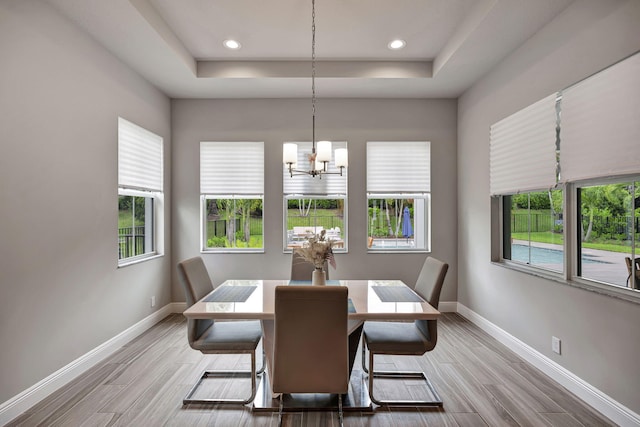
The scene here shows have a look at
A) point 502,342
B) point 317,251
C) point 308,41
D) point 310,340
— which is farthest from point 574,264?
point 308,41

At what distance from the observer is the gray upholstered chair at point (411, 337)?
2395 millimetres

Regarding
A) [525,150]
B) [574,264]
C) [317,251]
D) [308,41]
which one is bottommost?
[574,264]

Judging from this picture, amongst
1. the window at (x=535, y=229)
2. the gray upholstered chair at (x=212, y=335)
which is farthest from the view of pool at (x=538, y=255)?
the gray upholstered chair at (x=212, y=335)

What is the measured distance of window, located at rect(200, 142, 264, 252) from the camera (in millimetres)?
4578

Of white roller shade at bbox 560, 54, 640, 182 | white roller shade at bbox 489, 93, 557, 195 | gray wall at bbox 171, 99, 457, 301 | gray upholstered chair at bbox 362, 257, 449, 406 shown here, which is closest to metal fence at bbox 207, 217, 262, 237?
gray wall at bbox 171, 99, 457, 301

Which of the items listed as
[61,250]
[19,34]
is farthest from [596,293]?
[19,34]

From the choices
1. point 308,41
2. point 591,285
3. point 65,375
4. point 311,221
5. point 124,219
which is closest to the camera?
point 591,285

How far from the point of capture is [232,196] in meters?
4.62

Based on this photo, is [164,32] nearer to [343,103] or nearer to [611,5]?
[343,103]

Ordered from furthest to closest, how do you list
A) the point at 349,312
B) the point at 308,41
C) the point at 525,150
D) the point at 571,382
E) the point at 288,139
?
the point at 288,139 → the point at 308,41 → the point at 525,150 → the point at 571,382 → the point at 349,312

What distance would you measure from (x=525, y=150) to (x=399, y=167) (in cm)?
168

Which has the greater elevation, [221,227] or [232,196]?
[232,196]

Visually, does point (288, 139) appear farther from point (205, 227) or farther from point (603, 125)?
point (603, 125)

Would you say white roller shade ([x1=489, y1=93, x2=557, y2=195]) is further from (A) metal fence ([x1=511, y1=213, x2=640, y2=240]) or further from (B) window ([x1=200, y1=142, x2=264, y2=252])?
(B) window ([x1=200, y1=142, x2=264, y2=252])
